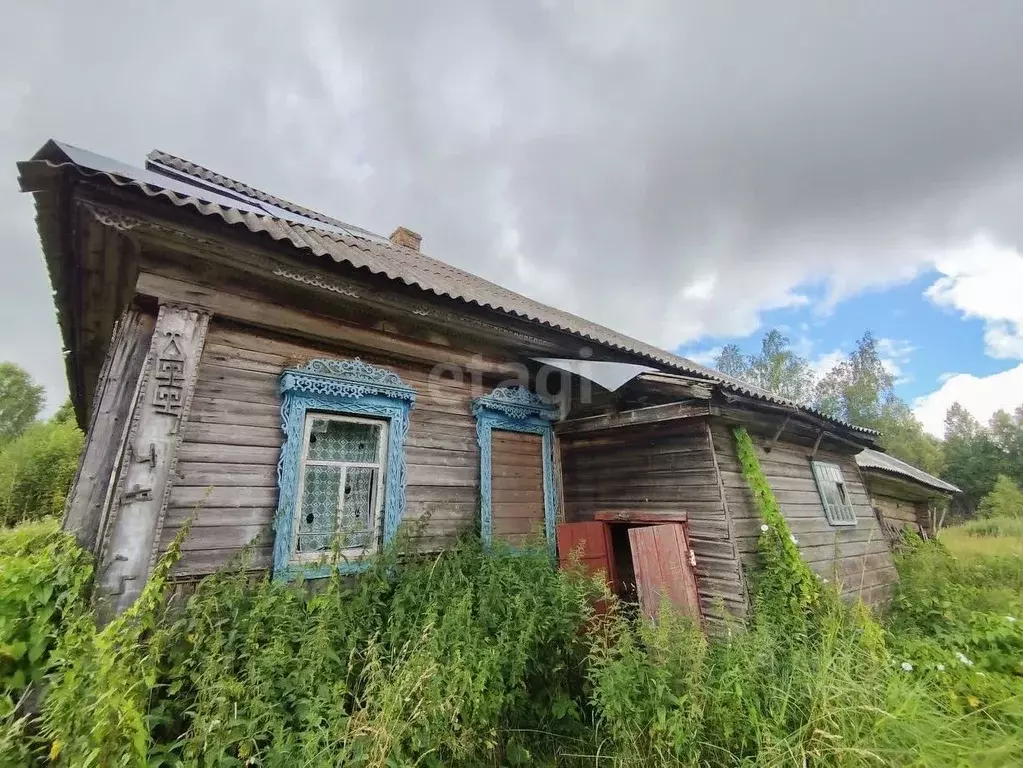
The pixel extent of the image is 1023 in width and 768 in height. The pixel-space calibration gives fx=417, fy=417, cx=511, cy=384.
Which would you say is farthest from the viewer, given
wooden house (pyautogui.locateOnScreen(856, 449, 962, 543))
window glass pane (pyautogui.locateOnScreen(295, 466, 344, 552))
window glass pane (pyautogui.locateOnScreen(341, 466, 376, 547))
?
wooden house (pyautogui.locateOnScreen(856, 449, 962, 543))

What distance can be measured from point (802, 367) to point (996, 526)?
15.2 m

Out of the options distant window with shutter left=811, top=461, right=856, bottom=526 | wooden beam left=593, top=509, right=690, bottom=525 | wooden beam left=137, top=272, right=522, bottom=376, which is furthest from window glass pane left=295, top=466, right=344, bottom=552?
distant window with shutter left=811, top=461, right=856, bottom=526

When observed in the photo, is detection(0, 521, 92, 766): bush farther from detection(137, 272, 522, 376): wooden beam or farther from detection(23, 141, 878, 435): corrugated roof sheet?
detection(23, 141, 878, 435): corrugated roof sheet

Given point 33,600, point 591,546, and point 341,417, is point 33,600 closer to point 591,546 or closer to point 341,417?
point 341,417

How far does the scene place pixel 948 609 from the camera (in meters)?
5.84

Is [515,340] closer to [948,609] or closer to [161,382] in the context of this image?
[161,382]

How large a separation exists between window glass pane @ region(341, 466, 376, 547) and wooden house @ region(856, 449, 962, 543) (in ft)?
32.4

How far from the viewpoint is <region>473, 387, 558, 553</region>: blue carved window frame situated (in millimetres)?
5199

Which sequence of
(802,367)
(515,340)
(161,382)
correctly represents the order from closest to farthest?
(161,382) < (515,340) < (802,367)

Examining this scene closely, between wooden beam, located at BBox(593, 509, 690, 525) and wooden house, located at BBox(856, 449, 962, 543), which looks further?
wooden house, located at BBox(856, 449, 962, 543)

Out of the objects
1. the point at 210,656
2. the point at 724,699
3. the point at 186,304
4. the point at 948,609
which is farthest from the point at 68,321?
the point at 948,609

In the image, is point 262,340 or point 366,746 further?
point 262,340

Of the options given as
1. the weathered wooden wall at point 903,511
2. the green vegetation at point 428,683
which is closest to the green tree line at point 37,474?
the green vegetation at point 428,683

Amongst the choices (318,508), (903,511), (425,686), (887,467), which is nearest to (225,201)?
(318,508)
